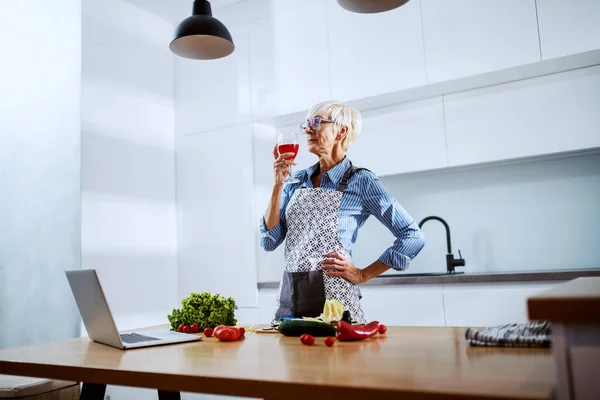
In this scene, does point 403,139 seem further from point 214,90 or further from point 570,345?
point 570,345

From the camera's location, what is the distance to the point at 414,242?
2.04 metres

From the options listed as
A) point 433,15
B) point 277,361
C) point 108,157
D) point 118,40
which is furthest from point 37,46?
point 277,361

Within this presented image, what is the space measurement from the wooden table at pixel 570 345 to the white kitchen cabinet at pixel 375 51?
2674 mm

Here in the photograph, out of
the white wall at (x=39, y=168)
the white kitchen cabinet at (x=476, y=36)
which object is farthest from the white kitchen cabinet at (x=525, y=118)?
the white wall at (x=39, y=168)

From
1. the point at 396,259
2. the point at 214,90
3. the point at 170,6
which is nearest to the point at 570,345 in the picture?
the point at 396,259

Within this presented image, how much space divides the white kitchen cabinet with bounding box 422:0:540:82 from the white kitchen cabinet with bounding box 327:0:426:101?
7 centimetres

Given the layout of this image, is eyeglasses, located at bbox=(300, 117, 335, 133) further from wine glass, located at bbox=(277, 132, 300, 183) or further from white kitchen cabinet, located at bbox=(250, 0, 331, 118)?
white kitchen cabinet, located at bbox=(250, 0, 331, 118)

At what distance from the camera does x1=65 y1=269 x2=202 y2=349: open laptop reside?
4.65 feet

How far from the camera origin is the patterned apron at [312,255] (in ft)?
6.47

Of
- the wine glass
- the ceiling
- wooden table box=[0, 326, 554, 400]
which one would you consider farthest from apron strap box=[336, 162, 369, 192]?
the ceiling

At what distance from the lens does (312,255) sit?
2033 mm

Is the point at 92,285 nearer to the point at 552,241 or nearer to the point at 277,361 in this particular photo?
the point at 277,361

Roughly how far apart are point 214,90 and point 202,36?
5.76 ft

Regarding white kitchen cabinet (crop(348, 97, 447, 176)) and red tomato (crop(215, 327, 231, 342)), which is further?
white kitchen cabinet (crop(348, 97, 447, 176))
